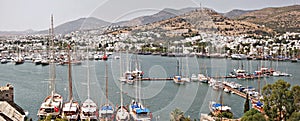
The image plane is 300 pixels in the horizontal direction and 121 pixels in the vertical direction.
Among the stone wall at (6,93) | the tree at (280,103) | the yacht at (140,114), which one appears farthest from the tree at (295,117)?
the stone wall at (6,93)

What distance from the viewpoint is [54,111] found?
8.50 meters

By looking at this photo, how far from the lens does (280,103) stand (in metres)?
5.46

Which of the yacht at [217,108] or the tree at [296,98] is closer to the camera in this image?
the tree at [296,98]

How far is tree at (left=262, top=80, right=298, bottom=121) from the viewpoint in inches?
212

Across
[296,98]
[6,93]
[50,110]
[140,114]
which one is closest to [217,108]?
[140,114]

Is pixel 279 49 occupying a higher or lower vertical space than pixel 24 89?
higher

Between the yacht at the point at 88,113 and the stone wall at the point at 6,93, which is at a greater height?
the stone wall at the point at 6,93

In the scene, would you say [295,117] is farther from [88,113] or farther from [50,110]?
[50,110]

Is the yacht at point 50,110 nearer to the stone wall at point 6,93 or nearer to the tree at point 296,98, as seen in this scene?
the stone wall at point 6,93

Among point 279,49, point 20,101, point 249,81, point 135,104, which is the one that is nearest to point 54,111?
point 135,104

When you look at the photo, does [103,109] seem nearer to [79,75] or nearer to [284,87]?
[284,87]

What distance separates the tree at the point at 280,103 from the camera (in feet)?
17.7

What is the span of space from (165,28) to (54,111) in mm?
7914

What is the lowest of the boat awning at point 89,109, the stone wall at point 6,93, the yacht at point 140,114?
the yacht at point 140,114
